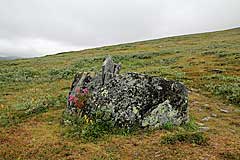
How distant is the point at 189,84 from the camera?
2703cm

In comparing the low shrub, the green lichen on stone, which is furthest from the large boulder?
the low shrub

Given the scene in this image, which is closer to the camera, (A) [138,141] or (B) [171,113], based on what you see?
(A) [138,141]

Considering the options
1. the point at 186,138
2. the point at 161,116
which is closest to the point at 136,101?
the point at 161,116

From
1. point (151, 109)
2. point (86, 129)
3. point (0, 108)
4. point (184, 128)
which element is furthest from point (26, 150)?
point (0, 108)

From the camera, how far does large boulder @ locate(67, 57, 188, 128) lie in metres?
14.3

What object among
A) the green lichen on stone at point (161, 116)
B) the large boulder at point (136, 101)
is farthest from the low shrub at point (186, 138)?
the large boulder at point (136, 101)

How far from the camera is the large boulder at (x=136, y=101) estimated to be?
46.9ft

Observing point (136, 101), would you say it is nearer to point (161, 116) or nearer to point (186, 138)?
point (161, 116)

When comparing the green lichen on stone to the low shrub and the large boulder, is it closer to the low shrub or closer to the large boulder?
the large boulder

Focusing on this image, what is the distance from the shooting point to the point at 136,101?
14586 mm

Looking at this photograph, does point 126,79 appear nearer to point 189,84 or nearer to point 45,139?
point 45,139

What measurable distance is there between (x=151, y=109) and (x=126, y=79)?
6.56 ft

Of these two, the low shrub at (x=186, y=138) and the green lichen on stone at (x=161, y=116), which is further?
the green lichen on stone at (x=161, y=116)

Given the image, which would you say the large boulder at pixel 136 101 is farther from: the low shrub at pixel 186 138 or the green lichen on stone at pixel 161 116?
the low shrub at pixel 186 138
